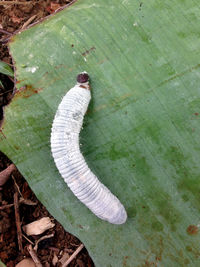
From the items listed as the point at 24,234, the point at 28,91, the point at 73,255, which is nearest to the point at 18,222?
the point at 24,234

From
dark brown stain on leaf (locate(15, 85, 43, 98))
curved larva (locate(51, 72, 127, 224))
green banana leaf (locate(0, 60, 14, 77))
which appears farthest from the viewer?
green banana leaf (locate(0, 60, 14, 77))

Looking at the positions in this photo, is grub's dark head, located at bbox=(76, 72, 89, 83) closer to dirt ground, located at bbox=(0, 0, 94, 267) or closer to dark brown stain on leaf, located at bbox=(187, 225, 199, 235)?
dirt ground, located at bbox=(0, 0, 94, 267)

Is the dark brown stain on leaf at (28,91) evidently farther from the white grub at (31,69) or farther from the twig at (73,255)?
the twig at (73,255)

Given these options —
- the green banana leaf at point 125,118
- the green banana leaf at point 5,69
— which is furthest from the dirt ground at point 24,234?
the green banana leaf at point 125,118

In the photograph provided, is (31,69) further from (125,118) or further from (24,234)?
(24,234)

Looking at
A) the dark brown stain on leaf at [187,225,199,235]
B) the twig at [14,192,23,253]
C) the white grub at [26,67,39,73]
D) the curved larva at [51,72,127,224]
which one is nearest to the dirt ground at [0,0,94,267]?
the twig at [14,192,23,253]

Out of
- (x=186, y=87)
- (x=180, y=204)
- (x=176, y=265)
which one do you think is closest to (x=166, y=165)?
(x=180, y=204)
